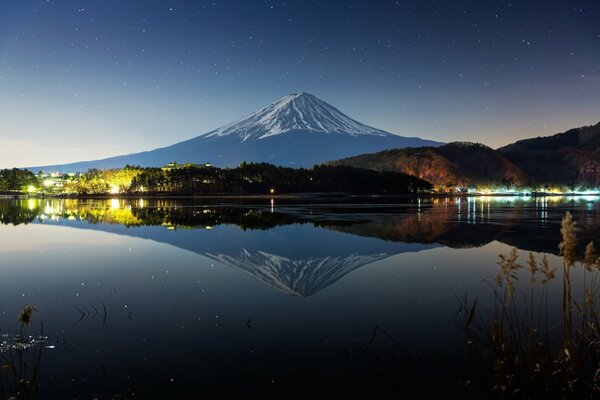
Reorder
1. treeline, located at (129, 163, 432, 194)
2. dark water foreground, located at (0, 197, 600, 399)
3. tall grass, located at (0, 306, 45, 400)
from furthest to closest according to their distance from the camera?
treeline, located at (129, 163, 432, 194) < dark water foreground, located at (0, 197, 600, 399) < tall grass, located at (0, 306, 45, 400)

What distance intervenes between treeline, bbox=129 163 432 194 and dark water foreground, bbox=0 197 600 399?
148203 millimetres

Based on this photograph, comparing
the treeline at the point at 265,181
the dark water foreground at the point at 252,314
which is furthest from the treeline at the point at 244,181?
the dark water foreground at the point at 252,314

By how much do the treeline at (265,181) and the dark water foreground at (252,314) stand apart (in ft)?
486

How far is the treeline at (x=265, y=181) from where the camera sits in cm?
17600

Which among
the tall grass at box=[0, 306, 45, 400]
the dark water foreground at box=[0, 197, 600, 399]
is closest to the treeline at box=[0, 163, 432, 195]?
the dark water foreground at box=[0, 197, 600, 399]

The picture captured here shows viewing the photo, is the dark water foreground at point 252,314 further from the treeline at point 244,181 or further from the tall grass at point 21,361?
the treeline at point 244,181

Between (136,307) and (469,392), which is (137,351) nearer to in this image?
(136,307)

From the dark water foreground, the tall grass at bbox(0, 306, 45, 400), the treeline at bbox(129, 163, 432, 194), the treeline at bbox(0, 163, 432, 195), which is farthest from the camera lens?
the treeline at bbox(0, 163, 432, 195)

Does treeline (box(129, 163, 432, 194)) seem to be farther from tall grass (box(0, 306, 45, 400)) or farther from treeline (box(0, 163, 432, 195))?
tall grass (box(0, 306, 45, 400))

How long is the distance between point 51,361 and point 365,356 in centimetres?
607

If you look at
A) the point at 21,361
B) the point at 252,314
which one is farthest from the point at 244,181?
the point at 21,361

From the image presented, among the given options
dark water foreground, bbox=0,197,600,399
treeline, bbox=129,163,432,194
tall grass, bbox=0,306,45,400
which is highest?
treeline, bbox=129,163,432,194

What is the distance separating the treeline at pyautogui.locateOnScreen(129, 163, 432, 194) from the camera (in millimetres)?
176000

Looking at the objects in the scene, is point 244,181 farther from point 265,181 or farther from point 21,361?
point 21,361
